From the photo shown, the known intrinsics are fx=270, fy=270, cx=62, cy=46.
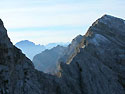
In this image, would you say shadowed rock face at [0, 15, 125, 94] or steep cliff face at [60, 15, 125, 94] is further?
steep cliff face at [60, 15, 125, 94]

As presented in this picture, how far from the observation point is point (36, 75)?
215 feet

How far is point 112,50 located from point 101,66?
41.3 ft

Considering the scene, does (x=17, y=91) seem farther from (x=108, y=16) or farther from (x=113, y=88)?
(x=108, y=16)

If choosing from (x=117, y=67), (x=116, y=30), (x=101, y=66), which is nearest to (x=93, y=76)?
(x=101, y=66)

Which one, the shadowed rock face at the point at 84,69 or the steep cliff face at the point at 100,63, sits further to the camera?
the steep cliff face at the point at 100,63

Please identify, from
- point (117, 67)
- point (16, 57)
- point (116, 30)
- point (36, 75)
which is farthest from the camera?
point (116, 30)

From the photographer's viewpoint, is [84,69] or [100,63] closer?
[84,69]

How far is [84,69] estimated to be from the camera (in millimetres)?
81500

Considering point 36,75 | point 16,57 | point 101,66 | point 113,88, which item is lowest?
point 113,88

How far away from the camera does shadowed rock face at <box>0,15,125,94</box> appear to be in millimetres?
56088

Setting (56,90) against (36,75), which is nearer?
(36,75)

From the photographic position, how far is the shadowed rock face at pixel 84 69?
56088 mm

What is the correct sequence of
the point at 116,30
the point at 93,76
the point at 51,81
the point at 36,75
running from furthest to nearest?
the point at 116,30
the point at 93,76
the point at 51,81
the point at 36,75

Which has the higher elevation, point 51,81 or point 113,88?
point 51,81
